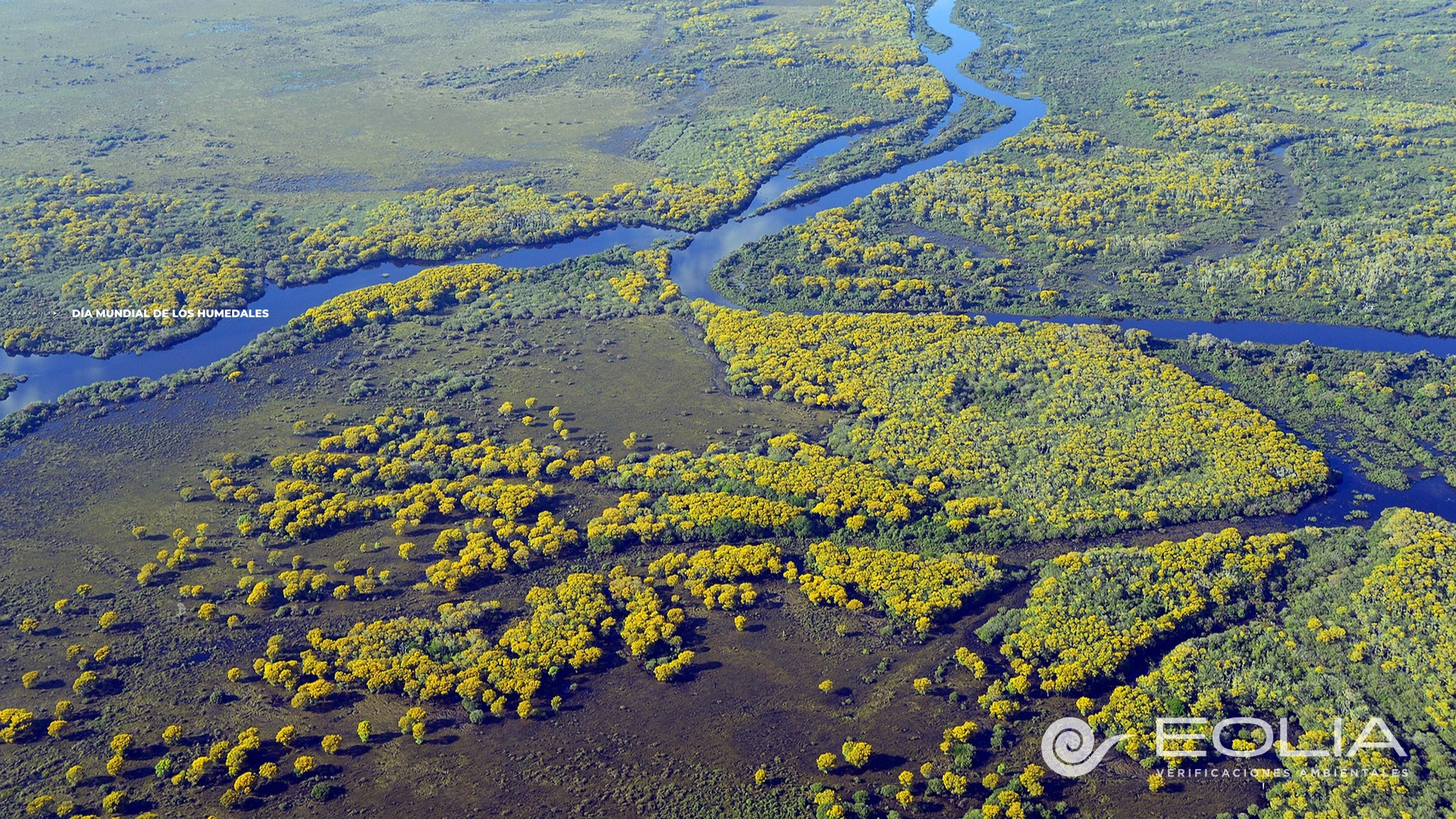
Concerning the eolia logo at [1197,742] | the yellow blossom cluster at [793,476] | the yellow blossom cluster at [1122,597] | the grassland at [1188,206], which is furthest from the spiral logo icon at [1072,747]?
the grassland at [1188,206]

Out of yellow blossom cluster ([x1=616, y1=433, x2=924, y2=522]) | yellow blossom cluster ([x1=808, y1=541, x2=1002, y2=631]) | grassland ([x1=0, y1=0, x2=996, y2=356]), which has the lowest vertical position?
yellow blossom cluster ([x1=808, y1=541, x2=1002, y2=631])

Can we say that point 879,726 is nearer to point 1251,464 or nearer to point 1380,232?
point 1251,464

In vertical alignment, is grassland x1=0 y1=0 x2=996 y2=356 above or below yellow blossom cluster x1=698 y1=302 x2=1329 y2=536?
above

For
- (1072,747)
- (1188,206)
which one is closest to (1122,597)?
(1072,747)

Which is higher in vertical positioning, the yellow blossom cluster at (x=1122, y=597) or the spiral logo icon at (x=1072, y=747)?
the yellow blossom cluster at (x=1122, y=597)

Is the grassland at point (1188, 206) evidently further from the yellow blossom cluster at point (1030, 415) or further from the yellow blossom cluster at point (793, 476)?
the yellow blossom cluster at point (793, 476)

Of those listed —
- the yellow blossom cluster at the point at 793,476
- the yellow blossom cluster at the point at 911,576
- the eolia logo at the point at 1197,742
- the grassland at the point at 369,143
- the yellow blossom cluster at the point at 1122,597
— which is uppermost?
the grassland at the point at 369,143

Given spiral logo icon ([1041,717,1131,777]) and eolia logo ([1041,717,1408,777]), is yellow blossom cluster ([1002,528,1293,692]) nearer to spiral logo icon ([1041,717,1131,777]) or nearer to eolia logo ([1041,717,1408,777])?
spiral logo icon ([1041,717,1131,777])

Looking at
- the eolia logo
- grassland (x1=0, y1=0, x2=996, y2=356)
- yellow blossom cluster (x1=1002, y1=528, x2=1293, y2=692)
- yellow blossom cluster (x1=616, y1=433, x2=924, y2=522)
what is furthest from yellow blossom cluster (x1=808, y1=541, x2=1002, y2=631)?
grassland (x1=0, y1=0, x2=996, y2=356)

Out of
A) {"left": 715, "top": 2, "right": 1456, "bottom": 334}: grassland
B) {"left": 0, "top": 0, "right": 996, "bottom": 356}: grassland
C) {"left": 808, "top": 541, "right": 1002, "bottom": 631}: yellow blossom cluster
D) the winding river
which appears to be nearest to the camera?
{"left": 808, "top": 541, "right": 1002, "bottom": 631}: yellow blossom cluster
